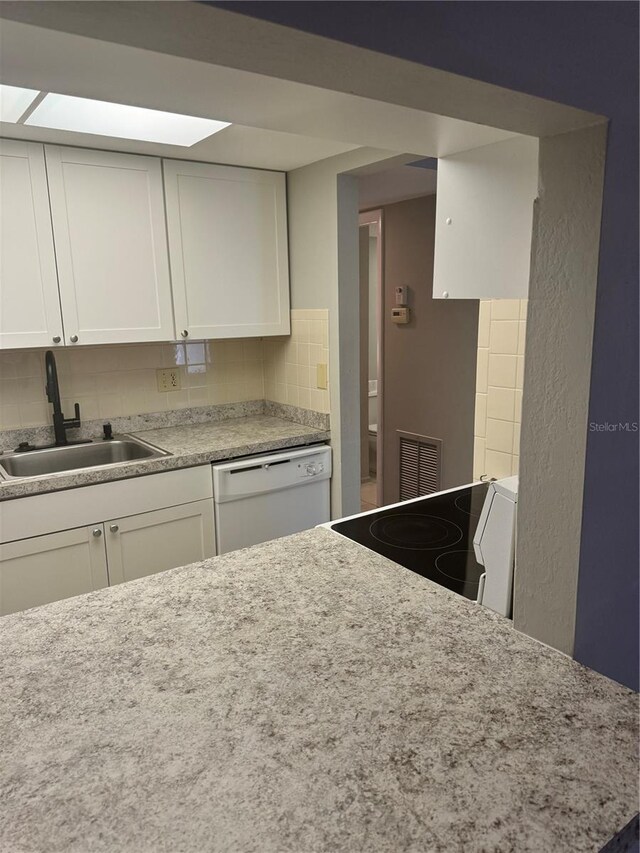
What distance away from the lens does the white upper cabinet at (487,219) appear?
3.50ft

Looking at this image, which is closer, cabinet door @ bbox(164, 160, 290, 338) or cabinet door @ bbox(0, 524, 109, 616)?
cabinet door @ bbox(0, 524, 109, 616)

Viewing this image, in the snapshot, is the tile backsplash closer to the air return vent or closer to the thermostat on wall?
the thermostat on wall

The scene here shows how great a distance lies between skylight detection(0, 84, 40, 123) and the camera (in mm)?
1831

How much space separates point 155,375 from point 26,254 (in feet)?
2.88

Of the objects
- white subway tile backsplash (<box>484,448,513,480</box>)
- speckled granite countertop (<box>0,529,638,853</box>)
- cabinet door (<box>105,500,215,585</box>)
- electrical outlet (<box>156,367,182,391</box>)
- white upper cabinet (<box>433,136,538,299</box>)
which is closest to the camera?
speckled granite countertop (<box>0,529,638,853</box>)

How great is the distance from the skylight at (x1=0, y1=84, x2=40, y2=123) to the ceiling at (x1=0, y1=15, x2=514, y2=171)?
1216 mm

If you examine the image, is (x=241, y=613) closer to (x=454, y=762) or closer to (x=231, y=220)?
(x=454, y=762)

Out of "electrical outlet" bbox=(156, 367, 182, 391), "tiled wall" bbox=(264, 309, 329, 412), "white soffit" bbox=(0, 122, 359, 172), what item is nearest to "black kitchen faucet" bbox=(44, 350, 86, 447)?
"electrical outlet" bbox=(156, 367, 182, 391)

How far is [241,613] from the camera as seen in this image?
3.79 ft

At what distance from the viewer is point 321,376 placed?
2.94 m

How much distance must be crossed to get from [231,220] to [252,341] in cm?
72

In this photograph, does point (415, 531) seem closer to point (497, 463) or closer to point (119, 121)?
point (497, 463)

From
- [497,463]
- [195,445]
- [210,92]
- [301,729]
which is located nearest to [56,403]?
[195,445]

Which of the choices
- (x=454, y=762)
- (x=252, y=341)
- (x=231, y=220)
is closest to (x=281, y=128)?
(x=454, y=762)
